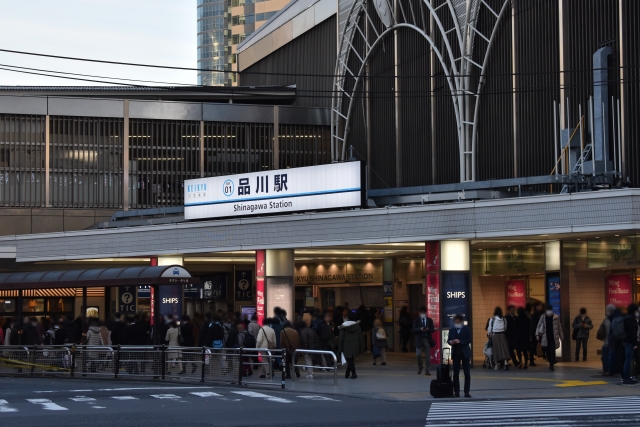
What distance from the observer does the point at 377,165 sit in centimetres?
3959

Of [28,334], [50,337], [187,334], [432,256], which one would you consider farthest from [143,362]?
[432,256]

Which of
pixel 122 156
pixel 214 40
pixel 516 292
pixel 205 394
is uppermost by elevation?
pixel 214 40

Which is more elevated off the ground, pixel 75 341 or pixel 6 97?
pixel 6 97

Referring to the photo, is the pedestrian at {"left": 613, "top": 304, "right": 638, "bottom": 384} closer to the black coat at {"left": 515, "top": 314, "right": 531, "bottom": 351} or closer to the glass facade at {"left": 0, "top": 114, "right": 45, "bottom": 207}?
the black coat at {"left": 515, "top": 314, "right": 531, "bottom": 351}

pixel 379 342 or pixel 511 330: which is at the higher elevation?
pixel 511 330

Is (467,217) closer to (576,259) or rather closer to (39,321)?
(576,259)

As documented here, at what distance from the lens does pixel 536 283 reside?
30.3m

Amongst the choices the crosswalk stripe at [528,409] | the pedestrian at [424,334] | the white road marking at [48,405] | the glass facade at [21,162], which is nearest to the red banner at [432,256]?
the pedestrian at [424,334]

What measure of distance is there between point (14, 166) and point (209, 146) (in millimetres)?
8185

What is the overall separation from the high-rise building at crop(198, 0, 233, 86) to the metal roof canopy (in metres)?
157

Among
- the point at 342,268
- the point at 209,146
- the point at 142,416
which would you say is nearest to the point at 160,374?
the point at 142,416

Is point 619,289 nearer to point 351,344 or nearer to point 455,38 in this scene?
point 351,344

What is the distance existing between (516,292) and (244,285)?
11813mm

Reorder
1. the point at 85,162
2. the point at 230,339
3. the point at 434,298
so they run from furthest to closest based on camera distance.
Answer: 1. the point at 85,162
2. the point at 434,298
3. the point at 230,339
